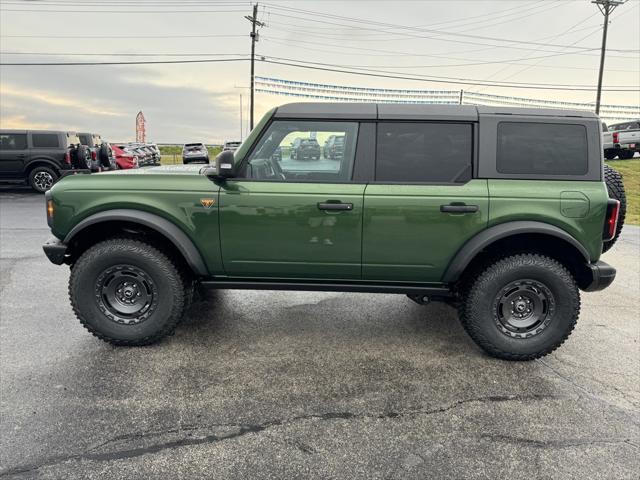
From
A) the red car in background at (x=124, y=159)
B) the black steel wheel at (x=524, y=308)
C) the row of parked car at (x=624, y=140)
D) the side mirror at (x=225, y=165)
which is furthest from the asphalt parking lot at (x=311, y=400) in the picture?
the row of parked car at (x=624, y=140)

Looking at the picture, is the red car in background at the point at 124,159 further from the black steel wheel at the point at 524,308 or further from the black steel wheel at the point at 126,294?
the black steel wheel at the point at 524,308

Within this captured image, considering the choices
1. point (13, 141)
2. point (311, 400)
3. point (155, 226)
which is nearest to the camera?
point (311, 400)

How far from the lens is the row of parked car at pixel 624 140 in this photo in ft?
76.1

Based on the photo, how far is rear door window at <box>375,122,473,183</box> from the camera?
3.65m

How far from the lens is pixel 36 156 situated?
14234 millimetres

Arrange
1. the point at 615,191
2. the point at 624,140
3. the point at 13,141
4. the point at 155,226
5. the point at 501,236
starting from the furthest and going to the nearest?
the point at 624,140, the point at 13,141, the point at 615,191, the point at 155,226, the point at 501,236

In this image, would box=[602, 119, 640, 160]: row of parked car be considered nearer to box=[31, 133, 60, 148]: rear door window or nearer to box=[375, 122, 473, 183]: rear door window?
box=[375, 122, 473, 183]: rear door window

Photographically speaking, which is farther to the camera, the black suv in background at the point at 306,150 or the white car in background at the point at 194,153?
the white car in background at the point at 194,153

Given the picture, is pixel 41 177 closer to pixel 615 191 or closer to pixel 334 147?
pixel 334 147

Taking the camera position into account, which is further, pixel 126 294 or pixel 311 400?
pixel 126 294

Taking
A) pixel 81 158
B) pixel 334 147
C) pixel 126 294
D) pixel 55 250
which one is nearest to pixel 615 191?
pixel 334 147

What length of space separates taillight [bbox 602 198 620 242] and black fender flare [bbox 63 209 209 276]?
10.3ft

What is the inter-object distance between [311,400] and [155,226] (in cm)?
177

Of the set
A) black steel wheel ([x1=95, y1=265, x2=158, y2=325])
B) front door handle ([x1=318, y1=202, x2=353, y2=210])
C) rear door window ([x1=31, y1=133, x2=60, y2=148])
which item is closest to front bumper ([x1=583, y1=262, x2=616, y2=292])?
front door handle ([x1=318, y1=202, x2=353, y2=210])
